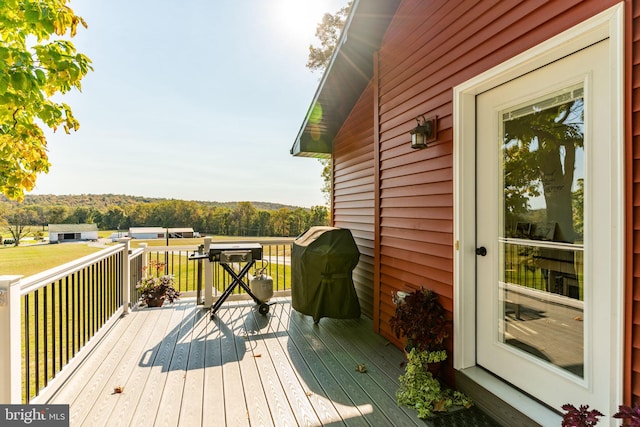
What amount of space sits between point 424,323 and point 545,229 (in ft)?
3.47

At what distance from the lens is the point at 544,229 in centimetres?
196

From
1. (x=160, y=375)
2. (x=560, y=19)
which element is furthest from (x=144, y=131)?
(x=560, y=19)

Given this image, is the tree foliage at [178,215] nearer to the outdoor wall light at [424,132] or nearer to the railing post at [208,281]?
the railing post at [208,281]

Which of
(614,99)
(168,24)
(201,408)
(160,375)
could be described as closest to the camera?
(614,99)

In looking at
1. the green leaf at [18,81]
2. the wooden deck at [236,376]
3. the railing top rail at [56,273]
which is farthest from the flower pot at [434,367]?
the green leaf at [18,81]

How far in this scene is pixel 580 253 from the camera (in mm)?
1707

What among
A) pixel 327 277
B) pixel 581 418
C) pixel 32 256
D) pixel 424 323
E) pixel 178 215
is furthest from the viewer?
pixel 178 215

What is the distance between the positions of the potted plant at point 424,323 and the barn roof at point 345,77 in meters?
2.84

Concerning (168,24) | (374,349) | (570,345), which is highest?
(168,24)

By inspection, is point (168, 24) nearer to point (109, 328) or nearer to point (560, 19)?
point (109, 328)

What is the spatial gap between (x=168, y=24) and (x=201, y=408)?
759 cm

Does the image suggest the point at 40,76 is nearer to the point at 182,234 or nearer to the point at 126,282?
the point at 126,282

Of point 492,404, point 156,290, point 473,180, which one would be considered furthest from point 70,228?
point 492,404

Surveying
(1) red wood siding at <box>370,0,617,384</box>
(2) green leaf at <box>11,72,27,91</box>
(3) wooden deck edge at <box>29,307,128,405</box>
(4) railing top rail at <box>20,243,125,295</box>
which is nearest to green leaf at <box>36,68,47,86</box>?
(2) green leaf at <box>11,72,27,91</box>
